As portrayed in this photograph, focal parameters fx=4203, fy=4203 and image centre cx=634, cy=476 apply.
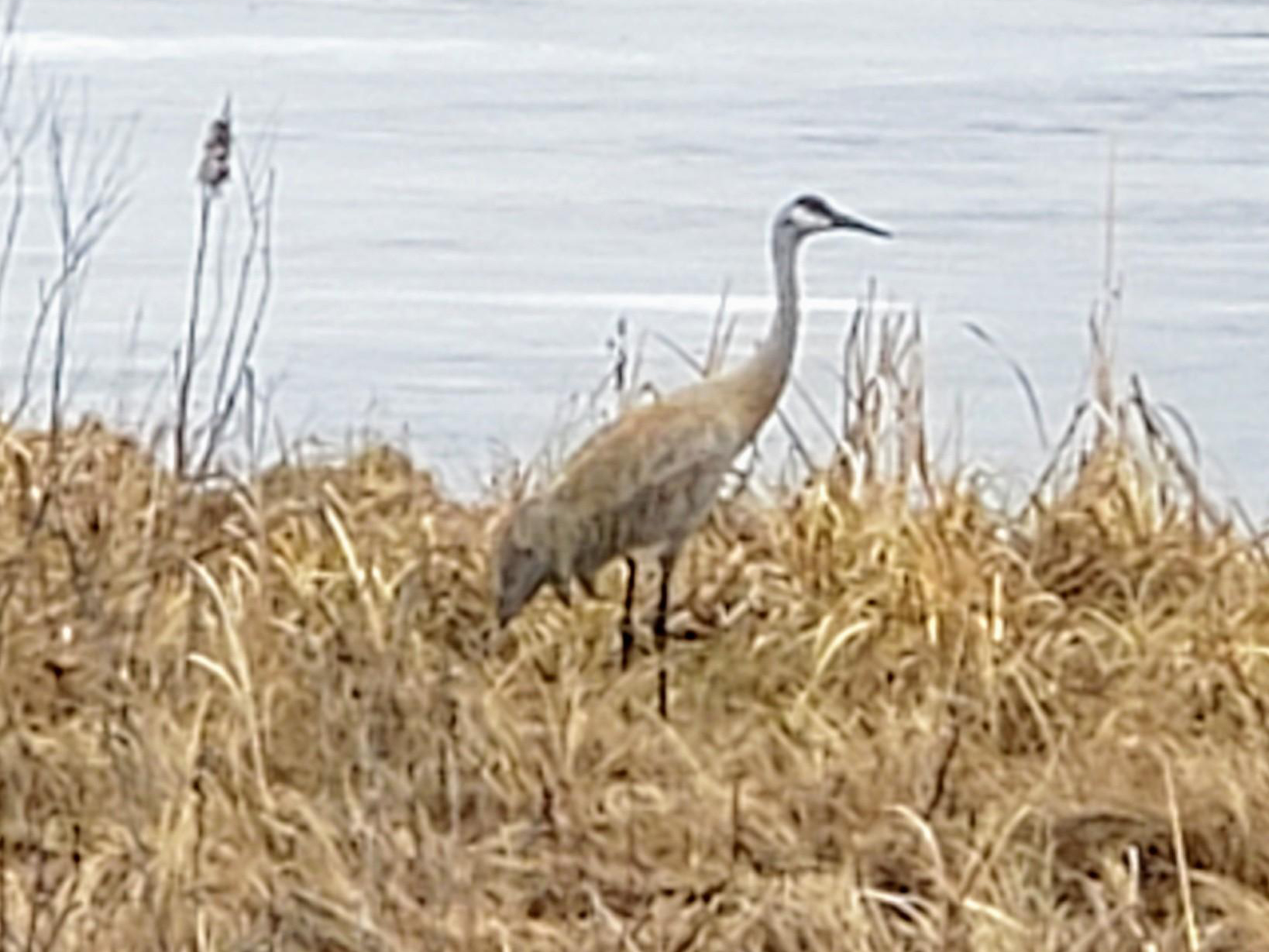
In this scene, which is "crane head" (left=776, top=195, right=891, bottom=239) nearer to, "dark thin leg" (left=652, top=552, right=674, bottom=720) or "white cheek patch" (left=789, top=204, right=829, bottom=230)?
"white cheek patch" (left=789, top=204, right=829, bottom=230)

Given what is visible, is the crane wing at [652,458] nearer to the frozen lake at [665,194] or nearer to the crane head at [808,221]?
the crane head at [808,221]

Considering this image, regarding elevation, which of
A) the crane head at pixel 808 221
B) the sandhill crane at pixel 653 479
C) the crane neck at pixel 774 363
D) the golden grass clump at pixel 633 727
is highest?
the crane head at pixel 808 221

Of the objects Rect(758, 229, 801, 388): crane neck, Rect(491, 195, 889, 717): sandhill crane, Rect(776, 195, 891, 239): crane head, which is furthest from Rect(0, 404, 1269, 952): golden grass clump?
Rect(776, 195, 891, 239): crane head

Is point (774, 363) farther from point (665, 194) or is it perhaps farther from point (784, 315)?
point (665, 194)

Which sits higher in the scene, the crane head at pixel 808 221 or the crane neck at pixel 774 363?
the crane head at pixel 808 221

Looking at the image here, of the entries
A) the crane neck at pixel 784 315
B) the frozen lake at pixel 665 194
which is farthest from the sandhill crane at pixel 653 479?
the frozen lake at pixel 665 194

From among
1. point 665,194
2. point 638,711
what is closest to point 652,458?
point 638,711

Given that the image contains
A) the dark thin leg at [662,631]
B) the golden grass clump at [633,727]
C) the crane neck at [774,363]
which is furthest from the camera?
the crane neck at [774,363]

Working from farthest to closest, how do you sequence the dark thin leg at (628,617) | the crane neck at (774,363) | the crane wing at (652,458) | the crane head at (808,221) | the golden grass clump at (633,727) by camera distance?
1. the crane head at (808,221)
2. the crane neck at (774,363)
3. the crane wing at (652,458)
4. the dark thin leg at (628,617)
5. the golden grass clump at (633,727)

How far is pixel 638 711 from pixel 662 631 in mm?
411

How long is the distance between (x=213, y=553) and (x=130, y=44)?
1032 centimetres

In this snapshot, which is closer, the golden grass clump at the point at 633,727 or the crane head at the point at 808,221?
the golden grass clump at the point at 633,727

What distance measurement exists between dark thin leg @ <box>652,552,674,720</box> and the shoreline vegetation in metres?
0.04

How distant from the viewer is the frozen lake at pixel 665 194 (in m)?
10.5
